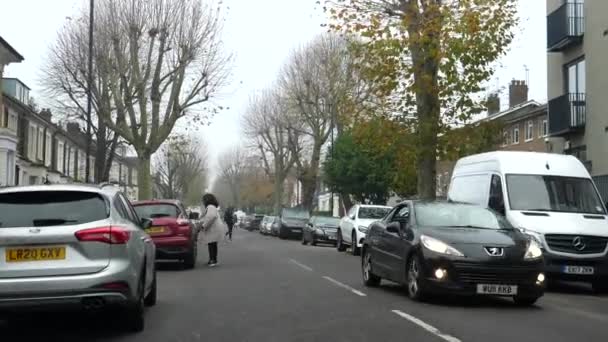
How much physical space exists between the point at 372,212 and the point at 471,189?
10526 millimetres

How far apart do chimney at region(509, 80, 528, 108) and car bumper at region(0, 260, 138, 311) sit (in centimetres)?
4798

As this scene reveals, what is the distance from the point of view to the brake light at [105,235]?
7867 mm

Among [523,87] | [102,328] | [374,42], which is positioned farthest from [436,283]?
[523,87]

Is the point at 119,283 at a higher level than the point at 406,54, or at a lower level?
lower

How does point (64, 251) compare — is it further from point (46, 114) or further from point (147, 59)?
point (46, 114)

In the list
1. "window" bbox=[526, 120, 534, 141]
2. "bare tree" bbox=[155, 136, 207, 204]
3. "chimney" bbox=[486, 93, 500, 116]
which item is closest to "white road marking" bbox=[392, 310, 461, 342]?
"chimney" bbox=[486, 93, 500, 116]

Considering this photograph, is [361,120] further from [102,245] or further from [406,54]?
[102,245]

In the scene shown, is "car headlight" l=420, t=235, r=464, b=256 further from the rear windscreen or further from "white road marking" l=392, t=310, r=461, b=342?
the rear windscreen

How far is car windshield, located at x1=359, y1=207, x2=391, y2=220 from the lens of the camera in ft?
88.0

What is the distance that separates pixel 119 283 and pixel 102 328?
143 cm

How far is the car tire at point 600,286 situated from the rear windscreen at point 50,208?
30.6 ft

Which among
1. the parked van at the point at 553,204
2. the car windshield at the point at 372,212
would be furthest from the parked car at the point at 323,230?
the parked van at the point at 553,204

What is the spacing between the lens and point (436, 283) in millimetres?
10609

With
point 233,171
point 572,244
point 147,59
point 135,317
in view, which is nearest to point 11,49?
point 147,59
